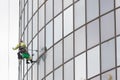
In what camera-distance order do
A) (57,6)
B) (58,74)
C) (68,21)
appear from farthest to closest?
1. (57,6)
2. (58,74)
3. (68,21)

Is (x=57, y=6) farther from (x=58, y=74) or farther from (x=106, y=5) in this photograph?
(x=106, y=5)

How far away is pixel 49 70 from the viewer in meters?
38.6

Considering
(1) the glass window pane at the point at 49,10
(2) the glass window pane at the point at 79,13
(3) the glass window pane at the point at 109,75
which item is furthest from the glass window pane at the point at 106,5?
(1) the glass window pane at the point at 49,10

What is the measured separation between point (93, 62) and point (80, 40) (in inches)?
74.8

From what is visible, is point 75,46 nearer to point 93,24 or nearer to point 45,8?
point 93,24

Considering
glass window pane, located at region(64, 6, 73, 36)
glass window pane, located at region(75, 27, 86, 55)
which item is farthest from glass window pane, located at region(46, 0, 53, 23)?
glass window pane, located at region(75, 27, 86, 55)

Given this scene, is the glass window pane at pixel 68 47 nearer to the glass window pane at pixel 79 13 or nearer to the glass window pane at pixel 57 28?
the glass window pane at pixel 57 28

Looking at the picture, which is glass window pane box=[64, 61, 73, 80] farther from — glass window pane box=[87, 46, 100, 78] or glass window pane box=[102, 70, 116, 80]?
glass window pane box=[102, 70, 116, 80]

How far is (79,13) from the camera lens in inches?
1414

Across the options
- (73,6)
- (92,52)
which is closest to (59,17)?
(73,6)

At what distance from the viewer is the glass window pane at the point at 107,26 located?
33.7m

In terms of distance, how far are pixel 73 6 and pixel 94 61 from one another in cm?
402

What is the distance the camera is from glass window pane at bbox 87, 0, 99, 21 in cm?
3459

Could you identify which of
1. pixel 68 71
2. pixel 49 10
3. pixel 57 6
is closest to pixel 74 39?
pixel 68 71
